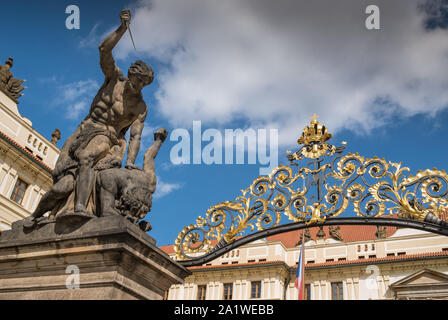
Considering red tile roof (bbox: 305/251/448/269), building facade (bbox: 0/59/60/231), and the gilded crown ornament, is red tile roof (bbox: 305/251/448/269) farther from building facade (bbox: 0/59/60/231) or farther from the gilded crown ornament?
the gilded crown ornament

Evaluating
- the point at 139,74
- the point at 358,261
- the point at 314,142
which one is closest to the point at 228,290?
the point at 358,261

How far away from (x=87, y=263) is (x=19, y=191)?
1875 cm

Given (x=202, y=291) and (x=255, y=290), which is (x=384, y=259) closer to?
(x=255, y=290)

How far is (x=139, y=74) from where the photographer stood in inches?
204

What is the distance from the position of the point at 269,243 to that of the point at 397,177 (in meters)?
24.1

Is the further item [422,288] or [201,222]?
[422,288]

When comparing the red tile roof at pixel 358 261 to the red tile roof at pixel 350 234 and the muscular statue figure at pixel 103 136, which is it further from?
the muscular statue figure at pixel 103 136

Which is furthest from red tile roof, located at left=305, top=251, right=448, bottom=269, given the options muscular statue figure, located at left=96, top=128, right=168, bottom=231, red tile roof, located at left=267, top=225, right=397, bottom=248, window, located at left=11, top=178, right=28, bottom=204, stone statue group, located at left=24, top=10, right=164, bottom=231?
muscular statue figure, located at left=96, top=128, right=168, bottom=231

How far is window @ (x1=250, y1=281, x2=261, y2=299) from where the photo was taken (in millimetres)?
29503

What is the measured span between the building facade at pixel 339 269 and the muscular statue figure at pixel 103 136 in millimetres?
20792

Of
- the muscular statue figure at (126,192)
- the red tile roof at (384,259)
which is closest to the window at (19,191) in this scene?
the muscular statue figure at (126,192)
